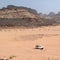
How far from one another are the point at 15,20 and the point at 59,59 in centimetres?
7207

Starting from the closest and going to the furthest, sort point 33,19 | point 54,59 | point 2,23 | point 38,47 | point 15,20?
point 54,59 → point 38,47 → point 2,23 → point 15,20 → point 33,19

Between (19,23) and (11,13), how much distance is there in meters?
17.2

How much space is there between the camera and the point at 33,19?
315 feet

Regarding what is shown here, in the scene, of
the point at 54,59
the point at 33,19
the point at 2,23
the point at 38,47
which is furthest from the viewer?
the point at 33,19

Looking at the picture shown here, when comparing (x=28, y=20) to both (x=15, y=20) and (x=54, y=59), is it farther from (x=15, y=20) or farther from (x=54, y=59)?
(x=54, y=59)

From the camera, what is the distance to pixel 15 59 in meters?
15.1

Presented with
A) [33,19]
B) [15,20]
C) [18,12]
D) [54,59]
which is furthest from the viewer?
[18,12]

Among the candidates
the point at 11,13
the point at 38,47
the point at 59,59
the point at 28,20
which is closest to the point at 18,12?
the point at 11,13

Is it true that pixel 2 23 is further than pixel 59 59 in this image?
Yes

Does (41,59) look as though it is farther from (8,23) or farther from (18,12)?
(18,12)

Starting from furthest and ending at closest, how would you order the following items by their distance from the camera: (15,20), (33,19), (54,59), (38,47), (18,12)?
(18,12) → (33,19) → (15,20) → (38,47) → (54,59)

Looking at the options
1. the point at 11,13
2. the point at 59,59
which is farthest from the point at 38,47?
the point at 11,13

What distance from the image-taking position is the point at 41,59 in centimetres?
1502

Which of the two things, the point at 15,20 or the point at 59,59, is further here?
the point at 15,20
